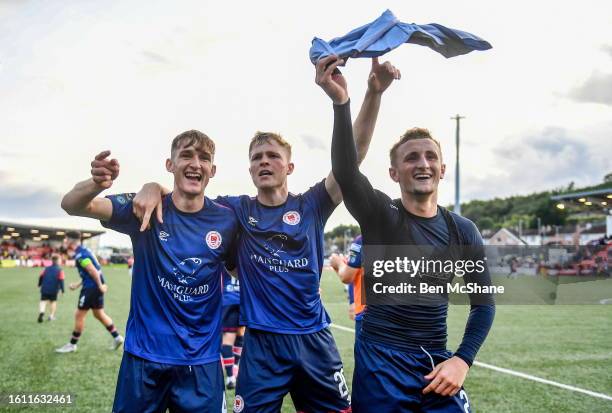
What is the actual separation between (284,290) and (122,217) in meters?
1.19

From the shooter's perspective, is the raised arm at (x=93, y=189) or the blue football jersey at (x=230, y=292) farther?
the blue football jersey at (x=230, y=292)

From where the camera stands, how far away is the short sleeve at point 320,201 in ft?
13.4

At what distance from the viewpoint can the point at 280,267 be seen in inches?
147

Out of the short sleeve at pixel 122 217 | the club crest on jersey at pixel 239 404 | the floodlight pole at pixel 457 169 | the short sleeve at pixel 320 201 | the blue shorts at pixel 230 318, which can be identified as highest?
the floodlight pole at pixel 457 169

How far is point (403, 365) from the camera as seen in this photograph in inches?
118

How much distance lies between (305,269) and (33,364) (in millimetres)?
7267

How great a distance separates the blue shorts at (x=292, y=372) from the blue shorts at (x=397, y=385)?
571mm

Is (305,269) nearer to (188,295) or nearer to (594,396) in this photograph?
(188,295)

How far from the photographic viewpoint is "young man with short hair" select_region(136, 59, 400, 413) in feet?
11.6

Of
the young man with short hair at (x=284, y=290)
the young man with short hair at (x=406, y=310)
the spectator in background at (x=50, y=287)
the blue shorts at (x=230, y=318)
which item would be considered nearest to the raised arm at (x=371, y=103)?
the young man with short hair at (x=284, y=290)

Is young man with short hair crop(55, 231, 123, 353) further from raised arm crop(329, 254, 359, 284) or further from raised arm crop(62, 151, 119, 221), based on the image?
raised arm crop(62, 151, 119, 221)

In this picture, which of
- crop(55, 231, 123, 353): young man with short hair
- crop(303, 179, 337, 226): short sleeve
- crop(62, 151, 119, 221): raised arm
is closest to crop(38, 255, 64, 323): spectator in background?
crop(55, 231, 123, 353): young man with short hair

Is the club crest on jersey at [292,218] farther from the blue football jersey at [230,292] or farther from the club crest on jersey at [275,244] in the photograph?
the blue football jersey at [230,292]

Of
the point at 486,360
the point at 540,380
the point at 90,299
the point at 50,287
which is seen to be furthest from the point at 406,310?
the point at 50,287
